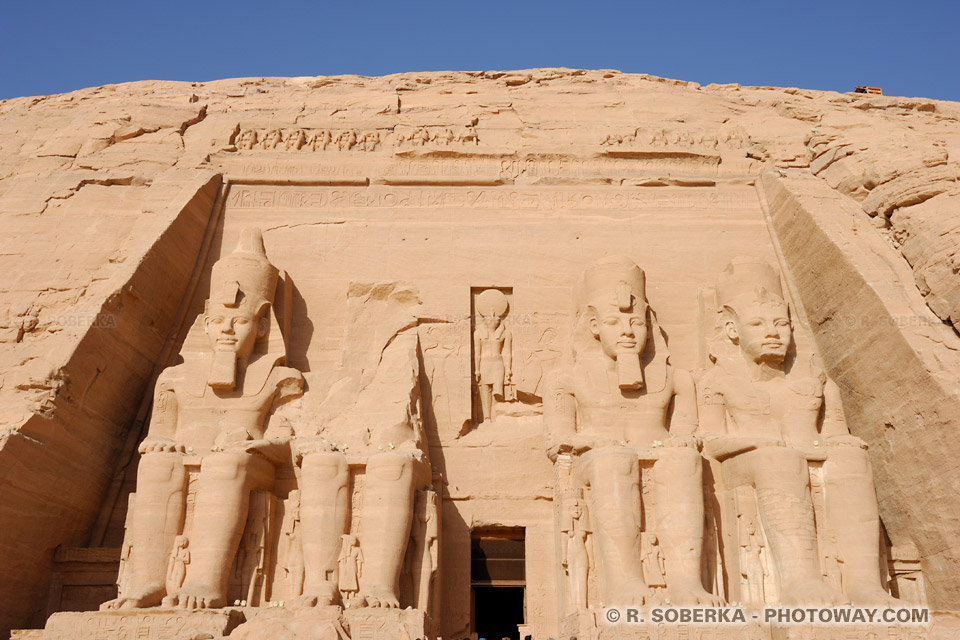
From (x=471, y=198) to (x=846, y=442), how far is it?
4.07 metres

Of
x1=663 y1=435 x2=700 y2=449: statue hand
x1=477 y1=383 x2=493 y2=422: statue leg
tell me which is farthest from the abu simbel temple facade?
x1=663 y1=435 x2=700 y2=449: statue hand

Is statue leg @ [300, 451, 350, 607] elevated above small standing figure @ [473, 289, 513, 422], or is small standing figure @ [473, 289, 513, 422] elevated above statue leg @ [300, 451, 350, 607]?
small standing figure @ [473, 289, 513, 422]

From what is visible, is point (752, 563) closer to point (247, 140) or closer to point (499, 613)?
point (499, 613)

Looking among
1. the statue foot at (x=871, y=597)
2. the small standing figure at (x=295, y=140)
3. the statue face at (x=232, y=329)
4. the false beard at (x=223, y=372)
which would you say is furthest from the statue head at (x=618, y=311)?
the small standing figure at (x=295, y=140)

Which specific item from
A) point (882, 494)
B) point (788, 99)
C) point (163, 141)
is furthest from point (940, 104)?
point (163, 141)

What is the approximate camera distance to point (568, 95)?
400 inches

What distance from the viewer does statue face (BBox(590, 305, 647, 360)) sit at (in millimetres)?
6965

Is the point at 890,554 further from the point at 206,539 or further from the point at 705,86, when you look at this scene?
the point at 705,86

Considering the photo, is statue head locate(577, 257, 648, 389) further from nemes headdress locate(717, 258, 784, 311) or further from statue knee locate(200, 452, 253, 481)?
statue knee locate(200, 452, 253, 481)

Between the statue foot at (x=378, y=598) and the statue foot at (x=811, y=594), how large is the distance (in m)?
2.53

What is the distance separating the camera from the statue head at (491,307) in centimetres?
786

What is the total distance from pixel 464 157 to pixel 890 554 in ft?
16.8

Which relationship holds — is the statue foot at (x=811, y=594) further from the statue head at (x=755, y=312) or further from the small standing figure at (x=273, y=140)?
the small standing figure at (x=273, y=140)

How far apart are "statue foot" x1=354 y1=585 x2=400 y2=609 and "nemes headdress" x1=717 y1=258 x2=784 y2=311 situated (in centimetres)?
350
